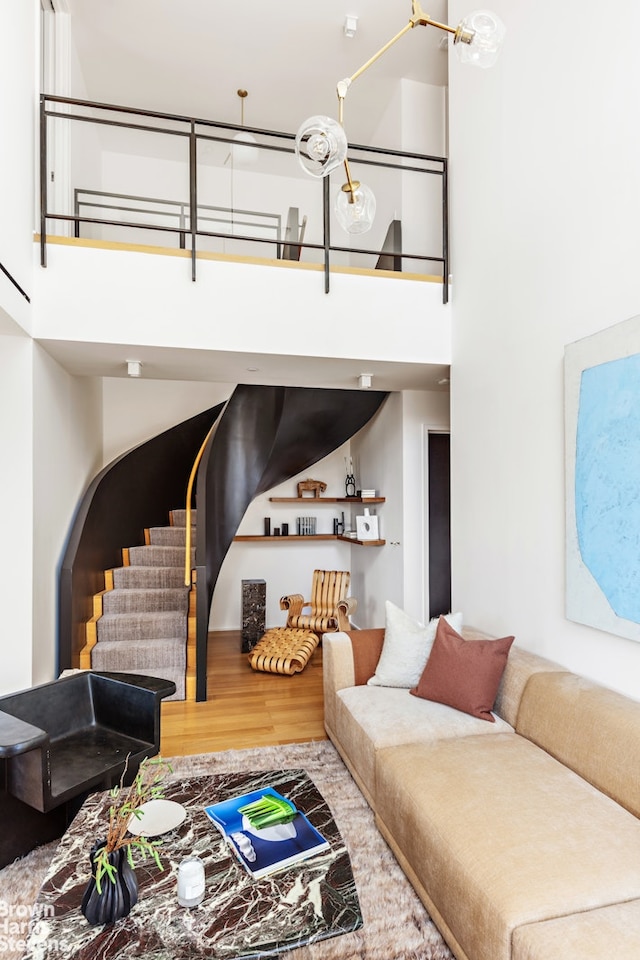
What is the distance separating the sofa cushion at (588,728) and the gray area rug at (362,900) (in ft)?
2.59

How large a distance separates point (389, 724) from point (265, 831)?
0.90 m

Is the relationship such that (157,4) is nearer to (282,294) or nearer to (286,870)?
(282,294)

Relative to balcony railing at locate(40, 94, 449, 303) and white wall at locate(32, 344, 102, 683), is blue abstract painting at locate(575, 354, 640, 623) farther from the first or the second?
white wall at locate(32, 344, 102, 683)

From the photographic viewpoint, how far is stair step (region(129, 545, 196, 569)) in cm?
564

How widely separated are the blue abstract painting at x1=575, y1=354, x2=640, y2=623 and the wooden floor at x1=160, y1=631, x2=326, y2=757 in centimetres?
205

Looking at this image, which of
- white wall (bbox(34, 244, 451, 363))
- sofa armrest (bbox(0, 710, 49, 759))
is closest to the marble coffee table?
sofa armrest (bbox(0, 710, 49, 759))

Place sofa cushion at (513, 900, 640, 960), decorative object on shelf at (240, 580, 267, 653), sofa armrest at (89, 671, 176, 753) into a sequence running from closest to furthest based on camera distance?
sofa cushion at (513, 900, 640, 960)
sofa armrest at (89, 671, 176, 753)
decorative object on shelf at (240, 580, 267, 653)

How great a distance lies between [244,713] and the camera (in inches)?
156

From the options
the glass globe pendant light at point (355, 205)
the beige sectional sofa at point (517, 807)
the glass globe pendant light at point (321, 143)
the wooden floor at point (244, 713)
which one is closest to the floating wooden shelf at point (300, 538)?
→ the wooden floor at point (244, 713)

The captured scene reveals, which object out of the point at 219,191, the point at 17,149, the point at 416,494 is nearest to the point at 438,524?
the point at 416,494

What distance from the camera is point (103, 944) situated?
141cm

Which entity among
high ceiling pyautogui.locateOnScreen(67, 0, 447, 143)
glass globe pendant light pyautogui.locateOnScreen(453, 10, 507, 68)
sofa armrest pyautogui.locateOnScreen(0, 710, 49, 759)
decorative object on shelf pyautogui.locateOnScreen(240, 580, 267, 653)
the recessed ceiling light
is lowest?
decorative object on shelf pyautogui.locateOnScreen(240, 580, 267, 653)

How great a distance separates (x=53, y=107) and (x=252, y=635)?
479cm

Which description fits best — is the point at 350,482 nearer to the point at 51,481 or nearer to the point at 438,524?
the point at 438,524
